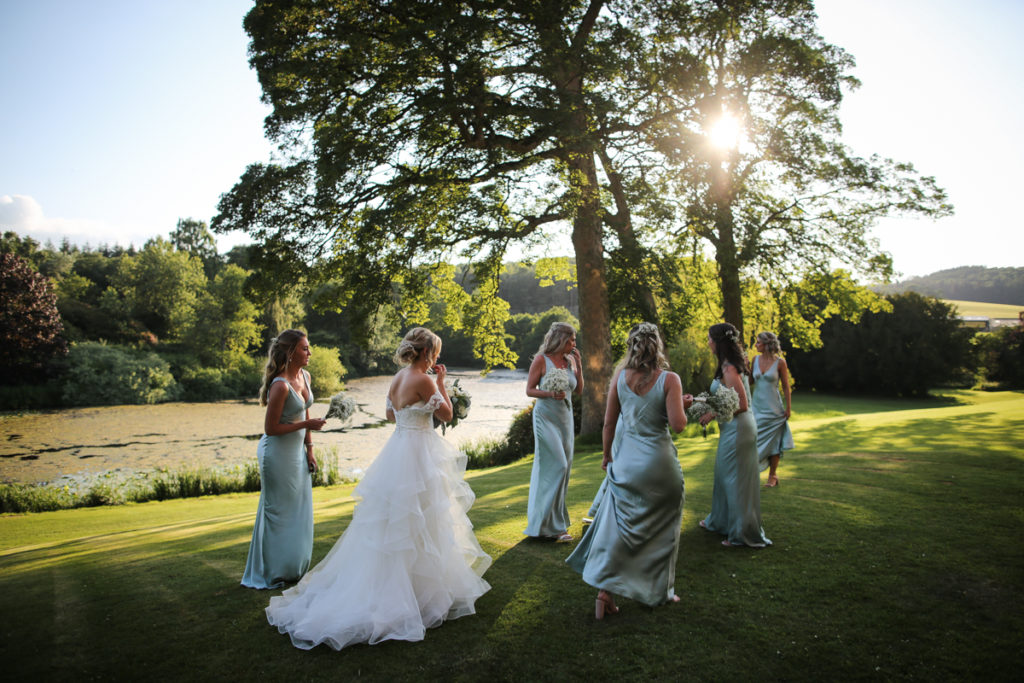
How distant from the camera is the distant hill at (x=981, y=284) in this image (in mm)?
95938

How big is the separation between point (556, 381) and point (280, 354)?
327 centimetres

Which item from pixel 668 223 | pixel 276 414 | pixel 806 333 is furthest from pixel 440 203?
pixel 806 333

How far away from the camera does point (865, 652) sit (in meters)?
4.23

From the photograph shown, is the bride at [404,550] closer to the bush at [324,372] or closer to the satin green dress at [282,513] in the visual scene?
the satin green dress at [282,513]

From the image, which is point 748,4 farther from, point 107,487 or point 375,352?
point 375,352

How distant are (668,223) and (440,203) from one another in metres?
7.15

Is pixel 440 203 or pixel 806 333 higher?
pixel 440 203

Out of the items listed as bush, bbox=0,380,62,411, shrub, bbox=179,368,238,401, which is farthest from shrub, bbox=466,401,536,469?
bush, bbox=0,380,62,411

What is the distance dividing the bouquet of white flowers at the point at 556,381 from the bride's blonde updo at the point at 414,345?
2.07 meters

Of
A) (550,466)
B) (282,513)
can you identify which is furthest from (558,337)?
(282,513)

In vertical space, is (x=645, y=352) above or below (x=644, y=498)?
above

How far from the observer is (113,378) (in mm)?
38594

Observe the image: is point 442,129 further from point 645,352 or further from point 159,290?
point 159,290

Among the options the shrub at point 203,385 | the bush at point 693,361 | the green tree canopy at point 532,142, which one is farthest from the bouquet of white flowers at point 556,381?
the shrub at point 203,385
